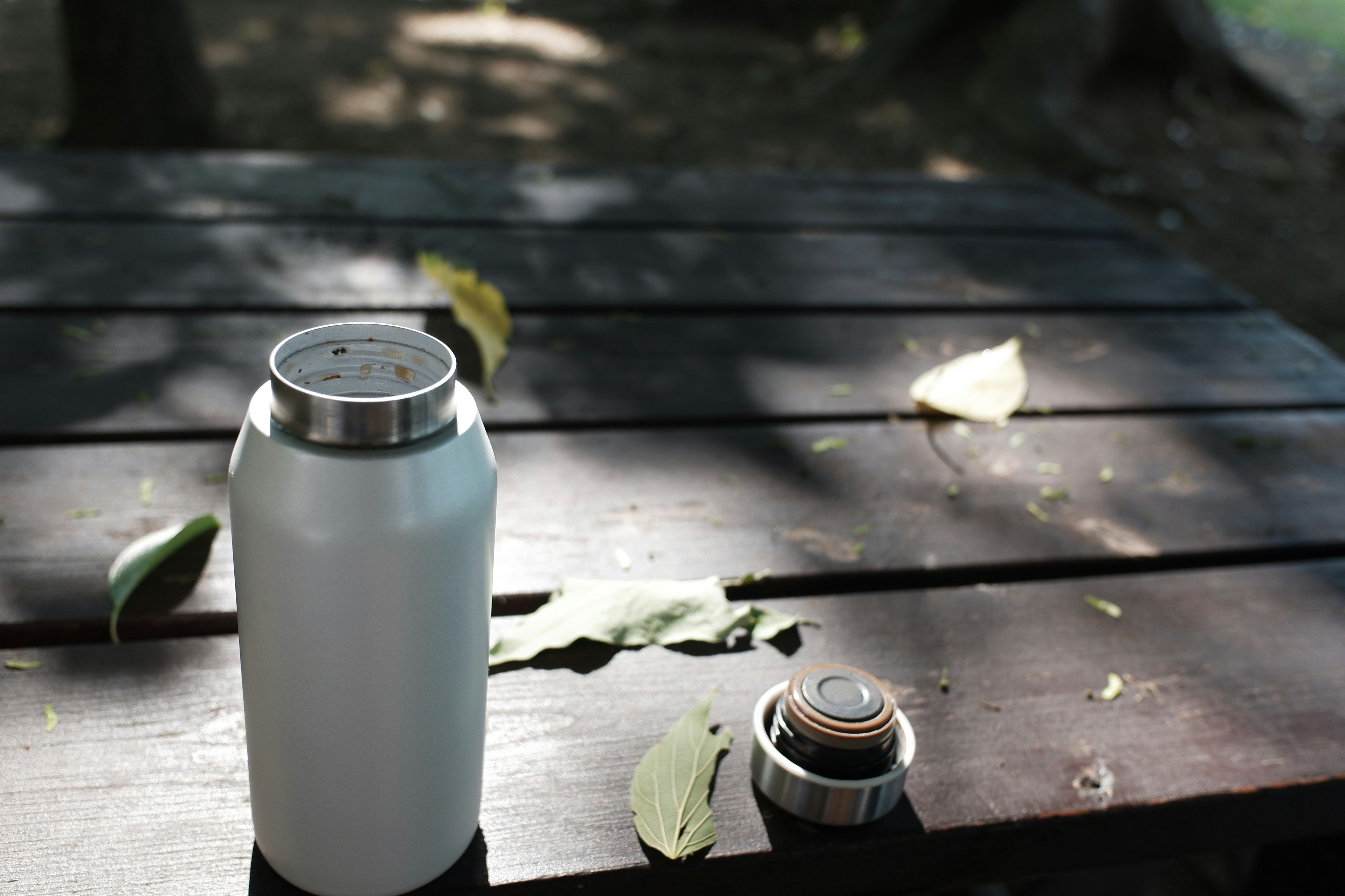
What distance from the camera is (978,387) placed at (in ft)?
4.59

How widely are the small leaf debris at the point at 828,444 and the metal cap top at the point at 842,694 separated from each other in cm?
48

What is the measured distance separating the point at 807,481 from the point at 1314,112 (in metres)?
6.49

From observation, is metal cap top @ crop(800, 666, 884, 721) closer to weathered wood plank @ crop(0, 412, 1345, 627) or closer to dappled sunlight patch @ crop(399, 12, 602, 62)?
weathered wood plank @ crop(0, 412, 1345, 627)

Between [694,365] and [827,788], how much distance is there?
2.49 feet

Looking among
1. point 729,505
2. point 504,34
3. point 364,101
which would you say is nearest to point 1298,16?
point 504,34

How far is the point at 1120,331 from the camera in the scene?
5.36ft

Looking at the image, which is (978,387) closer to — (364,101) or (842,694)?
(842,694)

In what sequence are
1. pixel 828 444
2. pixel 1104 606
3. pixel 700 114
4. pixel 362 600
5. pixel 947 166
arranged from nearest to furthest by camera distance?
pixel 362 600 → pixel 1104 606 → pixel 828 444 → pixel 947 166 → pixel 700 114

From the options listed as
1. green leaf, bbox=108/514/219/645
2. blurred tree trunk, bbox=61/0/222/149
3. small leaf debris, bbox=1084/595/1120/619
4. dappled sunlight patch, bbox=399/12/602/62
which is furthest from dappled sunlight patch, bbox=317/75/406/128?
small leaf debris, bbox=1084/595/1120/619

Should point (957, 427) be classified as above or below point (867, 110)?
above

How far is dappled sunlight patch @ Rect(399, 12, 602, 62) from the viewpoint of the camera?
6.27 m

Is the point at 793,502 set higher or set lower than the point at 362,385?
lower

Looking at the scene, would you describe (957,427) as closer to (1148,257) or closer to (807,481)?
(807,481)

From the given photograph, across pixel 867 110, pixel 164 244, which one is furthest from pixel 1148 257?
pixel 867 110
